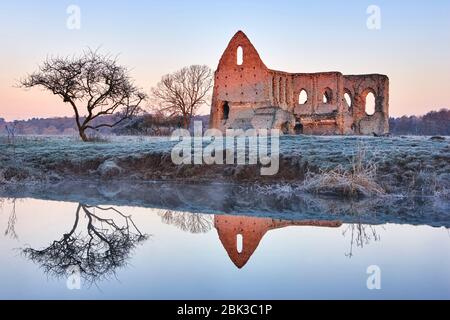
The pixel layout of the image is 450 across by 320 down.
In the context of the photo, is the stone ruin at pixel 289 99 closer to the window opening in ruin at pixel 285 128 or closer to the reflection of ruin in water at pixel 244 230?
the window opening in ruin at pixel 285 128

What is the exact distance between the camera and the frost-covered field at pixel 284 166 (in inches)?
603

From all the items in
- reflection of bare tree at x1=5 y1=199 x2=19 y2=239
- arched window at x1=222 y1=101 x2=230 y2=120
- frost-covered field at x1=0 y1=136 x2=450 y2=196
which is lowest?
reflection of bare tree at x1=5 y1=199 x2=19 y2=239

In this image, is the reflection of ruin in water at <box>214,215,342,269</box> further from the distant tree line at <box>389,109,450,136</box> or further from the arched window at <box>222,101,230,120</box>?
the distant tree line at <box>389,109,450,136</box>

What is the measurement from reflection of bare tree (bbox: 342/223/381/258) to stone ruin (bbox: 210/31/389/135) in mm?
26265

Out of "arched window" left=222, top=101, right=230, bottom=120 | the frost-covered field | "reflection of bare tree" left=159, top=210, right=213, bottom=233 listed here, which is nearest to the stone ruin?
"arched window" left=222, top=101, right=230, bottom=120

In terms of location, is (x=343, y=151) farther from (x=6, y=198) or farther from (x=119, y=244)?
Answer: (x=119, y=244)

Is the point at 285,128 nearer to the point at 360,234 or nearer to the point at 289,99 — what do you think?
the point at 289,99

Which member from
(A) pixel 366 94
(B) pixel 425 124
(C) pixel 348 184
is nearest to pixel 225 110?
(A) pixel 366 94

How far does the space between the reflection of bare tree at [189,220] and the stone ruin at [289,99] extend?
82.1 feet

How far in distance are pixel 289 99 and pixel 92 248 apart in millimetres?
32601

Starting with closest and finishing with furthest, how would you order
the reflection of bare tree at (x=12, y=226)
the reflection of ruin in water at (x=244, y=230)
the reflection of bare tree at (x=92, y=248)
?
the reflection of bare tree at (x=92, y=248), the reflection of ruin in water at (x=244, y=230), the reflection of bare tree at (x=12, y=226)

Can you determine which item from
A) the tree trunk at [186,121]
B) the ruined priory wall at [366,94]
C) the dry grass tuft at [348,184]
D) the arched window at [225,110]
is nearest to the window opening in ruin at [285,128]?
the arched window at [225,110]

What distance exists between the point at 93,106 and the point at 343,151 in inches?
670

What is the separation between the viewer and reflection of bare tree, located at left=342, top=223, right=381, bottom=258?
8.50 metres
